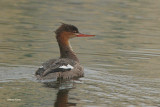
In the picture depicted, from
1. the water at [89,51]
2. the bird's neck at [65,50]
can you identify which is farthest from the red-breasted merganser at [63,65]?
the water at [89,51]

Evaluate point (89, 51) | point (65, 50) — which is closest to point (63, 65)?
point (65, 50)

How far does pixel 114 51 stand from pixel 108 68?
2.38m

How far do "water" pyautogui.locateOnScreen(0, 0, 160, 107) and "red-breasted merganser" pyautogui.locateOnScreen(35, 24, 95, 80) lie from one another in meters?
0.31

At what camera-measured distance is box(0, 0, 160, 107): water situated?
8.73 meters

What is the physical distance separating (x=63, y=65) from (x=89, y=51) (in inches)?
146

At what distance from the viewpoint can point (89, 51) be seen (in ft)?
46.5

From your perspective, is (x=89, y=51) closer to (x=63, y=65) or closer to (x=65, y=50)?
(x=65, y=50)

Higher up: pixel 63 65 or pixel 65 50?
pixel 65 50

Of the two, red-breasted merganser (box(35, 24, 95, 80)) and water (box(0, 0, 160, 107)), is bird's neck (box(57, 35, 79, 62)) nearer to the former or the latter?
red-breasted merganser (box(35, 24, 95, 80))

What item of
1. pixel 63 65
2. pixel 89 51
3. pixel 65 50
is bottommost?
pixel 89 51

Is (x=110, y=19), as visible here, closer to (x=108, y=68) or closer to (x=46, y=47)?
(x=46, y=47)

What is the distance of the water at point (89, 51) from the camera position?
8.73 m

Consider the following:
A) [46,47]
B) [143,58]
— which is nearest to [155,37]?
[143,58]

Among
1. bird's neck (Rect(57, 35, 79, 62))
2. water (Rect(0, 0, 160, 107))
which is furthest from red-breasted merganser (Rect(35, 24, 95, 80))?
Result: water (Rect(0, 0, 160, 107))
